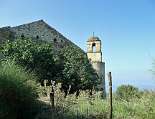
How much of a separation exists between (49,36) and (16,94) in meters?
26.8

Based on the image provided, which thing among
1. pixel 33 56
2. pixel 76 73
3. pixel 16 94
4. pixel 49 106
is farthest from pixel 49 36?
pixel 16 94

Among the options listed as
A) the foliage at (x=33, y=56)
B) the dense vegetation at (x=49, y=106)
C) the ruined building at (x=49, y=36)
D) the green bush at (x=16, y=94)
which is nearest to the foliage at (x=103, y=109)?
the dense vegetation at (x=49, y=106)

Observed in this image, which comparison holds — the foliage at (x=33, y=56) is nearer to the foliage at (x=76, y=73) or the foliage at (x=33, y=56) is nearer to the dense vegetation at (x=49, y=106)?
the foliage at (x=76, y=73)

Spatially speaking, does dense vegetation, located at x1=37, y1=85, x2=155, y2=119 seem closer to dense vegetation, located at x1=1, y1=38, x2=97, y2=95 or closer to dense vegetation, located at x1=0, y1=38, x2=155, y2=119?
dense vegetation, located at x1=0, y1=38, x2=155, y2=119

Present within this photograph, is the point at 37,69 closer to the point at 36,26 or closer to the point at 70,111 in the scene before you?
the point at 36,26

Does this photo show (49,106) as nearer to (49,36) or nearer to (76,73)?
(76,73)

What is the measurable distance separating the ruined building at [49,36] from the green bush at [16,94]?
20.3 meters

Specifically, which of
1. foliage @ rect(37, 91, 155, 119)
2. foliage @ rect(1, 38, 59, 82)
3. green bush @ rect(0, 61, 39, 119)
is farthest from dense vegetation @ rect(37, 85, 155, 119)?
foliage @ rect(1, 38, 59, 82)

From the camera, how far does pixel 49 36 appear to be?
37.9m

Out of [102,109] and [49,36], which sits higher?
[49,36]

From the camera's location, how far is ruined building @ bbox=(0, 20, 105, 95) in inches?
1324

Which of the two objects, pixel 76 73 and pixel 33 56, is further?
pixel 76 73

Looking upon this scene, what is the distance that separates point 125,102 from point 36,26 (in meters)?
23.9

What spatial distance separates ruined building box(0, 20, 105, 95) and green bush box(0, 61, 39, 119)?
798 inches
